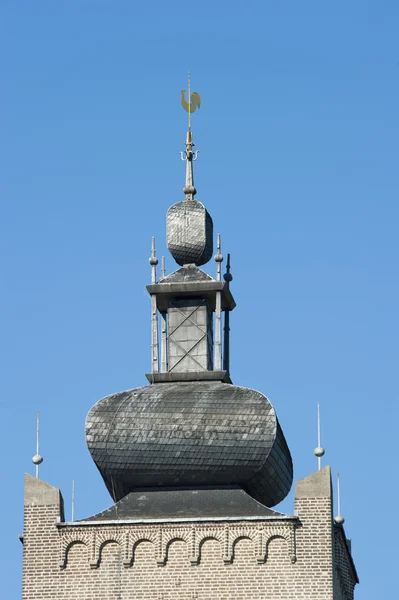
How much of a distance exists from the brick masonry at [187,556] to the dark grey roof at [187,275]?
6.81 metres

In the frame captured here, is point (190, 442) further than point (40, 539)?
Yes

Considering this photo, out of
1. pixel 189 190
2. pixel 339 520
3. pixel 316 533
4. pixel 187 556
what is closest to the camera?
pixel 316 533

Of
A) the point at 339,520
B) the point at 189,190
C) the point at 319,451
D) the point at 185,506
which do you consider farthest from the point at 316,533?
the point at 189,190

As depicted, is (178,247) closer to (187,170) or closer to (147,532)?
(187,170)

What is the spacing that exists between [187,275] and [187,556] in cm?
799

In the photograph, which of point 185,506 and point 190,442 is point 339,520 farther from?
point 190,442

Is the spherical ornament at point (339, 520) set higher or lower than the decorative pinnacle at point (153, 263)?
lower

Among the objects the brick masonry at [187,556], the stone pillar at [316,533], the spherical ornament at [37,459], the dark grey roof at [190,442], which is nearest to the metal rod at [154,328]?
the dark grey roof at [190,442]

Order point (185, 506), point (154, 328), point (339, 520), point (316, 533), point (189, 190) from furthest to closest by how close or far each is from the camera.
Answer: point (189, 190) < point (154, 328) < point (339, 520) < point (185, 506) < point (316, 533)

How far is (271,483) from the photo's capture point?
76.8 meters

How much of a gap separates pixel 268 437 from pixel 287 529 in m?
2.25

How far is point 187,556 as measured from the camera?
7506 centimetres

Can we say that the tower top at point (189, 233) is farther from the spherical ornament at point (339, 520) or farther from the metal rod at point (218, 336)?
the spherical ornament at point (339, 520)

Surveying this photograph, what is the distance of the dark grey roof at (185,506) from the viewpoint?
75562mm
